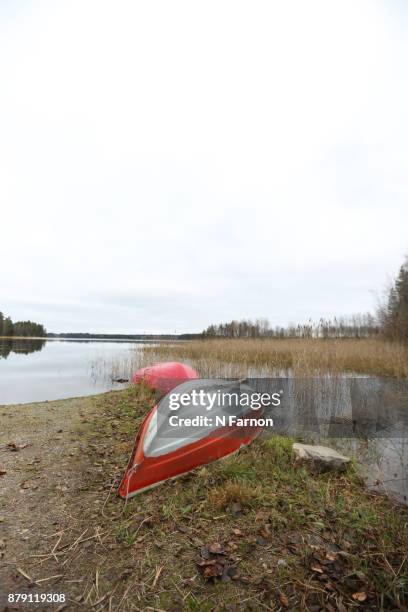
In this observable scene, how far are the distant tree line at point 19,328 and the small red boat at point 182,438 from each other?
70.4m

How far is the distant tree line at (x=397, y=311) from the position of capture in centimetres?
1898

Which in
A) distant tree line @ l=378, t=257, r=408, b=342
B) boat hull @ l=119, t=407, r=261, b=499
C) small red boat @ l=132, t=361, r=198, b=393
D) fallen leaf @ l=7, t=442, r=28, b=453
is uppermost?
distant tree line @ l=378, t=257, r=408, b=342

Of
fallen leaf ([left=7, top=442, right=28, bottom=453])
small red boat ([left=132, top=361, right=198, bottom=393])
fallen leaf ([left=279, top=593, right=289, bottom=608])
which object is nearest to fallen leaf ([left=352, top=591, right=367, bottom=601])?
fallen leaf ([left=279, top=593, right=289, bottom=608])

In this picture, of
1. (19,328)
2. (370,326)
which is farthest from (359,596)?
(19,328)

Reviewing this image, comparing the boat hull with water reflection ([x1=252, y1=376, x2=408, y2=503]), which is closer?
the boat hull

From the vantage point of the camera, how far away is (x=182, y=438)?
3.57 meters

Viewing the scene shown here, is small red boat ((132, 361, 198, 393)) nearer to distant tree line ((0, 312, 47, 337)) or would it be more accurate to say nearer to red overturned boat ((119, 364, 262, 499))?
red overturned boat ((119, 364, 262, 499))

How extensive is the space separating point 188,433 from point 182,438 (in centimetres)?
12

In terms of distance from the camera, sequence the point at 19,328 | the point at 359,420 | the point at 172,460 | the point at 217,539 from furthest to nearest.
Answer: the point at 19,328 < the point at 359,420 < the point at 172,460 < the point at 217,539

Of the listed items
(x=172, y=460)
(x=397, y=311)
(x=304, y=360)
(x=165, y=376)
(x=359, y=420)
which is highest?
(x=397, y=311)

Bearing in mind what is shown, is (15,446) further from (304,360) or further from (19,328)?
(19,328)

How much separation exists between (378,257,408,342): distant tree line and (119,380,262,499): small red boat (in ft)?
55.4

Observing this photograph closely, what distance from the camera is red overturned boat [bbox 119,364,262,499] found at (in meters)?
3.32

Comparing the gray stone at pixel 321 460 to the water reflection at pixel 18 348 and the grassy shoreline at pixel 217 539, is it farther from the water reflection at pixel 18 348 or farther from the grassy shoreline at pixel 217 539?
the water reflection at pixel 18 348
